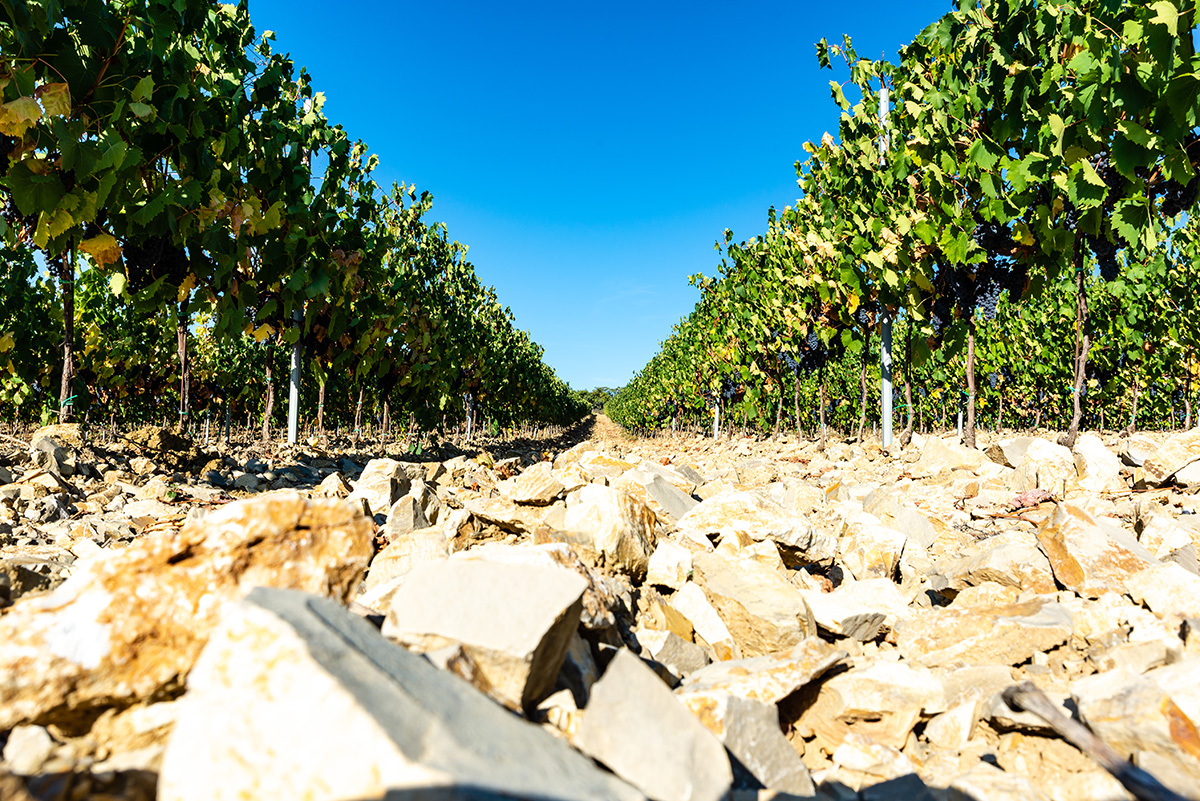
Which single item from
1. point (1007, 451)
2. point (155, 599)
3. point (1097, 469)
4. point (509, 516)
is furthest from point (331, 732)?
point (1007, 451)

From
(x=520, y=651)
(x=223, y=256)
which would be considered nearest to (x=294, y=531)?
(x=520, y=651)

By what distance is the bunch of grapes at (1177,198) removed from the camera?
590cm

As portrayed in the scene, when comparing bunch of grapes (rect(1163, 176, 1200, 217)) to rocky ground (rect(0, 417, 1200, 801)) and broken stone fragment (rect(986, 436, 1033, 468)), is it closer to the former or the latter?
broken stone fragment (rect(986, 436, 1033, 468))

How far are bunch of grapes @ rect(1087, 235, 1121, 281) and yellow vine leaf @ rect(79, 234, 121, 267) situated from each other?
386 inches

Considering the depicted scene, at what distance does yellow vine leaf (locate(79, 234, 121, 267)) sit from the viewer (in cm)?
521

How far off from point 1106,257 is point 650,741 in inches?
308

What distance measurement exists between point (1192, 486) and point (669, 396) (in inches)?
1345

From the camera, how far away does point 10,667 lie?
1.57 meters

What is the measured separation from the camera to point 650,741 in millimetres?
1638

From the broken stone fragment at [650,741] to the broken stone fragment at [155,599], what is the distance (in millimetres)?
1005

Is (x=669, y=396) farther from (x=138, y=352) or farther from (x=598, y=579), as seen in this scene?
(x=598, y=579)

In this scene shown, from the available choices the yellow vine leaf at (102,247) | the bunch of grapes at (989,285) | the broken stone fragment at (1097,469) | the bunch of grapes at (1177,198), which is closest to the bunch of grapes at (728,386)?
the bunch of grapes at (989,285)

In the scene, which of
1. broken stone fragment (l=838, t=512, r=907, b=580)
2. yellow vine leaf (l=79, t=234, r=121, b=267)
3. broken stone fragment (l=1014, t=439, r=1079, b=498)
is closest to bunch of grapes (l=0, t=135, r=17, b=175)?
yellow vine leaf (l=79, t=234, r=121, b=267)

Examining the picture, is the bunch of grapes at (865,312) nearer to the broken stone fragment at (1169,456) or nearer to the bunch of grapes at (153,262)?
the broken stone fragment at (1169,456)
